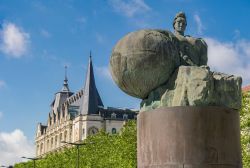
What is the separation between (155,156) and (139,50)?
2.15 m

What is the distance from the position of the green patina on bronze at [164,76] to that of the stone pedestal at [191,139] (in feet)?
1.15

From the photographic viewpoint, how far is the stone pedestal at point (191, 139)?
997cm

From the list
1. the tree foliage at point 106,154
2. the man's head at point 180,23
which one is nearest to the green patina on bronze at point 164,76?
the man's head at point 180,23

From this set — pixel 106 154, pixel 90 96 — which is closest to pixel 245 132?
pixel 106 154

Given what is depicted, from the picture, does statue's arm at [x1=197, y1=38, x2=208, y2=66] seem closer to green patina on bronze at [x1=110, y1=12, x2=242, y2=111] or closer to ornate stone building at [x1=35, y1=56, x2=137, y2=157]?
green patina on bronze at [x1=110, y1=12, x2=242, y2=111]

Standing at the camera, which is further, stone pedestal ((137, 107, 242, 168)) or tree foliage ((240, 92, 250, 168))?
tree foliage ((240, 92, 250, 168))

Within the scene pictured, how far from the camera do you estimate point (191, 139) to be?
10016 mm

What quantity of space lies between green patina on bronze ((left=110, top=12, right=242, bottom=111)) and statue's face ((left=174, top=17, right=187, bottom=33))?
62 cm

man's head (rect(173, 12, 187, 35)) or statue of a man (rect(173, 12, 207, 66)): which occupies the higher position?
man's head (rect(173, 12, 187, 35))

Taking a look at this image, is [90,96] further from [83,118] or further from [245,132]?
[245,132]

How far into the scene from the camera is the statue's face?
11828 millimetres

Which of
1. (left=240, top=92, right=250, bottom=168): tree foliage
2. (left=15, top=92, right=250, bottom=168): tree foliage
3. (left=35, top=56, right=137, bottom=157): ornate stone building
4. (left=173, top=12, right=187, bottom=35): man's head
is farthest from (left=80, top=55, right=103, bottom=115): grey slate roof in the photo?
(left=173, top=12, right=187, bottom=35): man's head

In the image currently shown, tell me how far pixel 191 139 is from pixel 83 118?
336ft

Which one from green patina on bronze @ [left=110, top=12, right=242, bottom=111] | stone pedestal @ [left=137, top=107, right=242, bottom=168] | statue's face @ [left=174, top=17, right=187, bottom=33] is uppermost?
statue's face @ [left=174, top=17, right=187, bottom=33]
